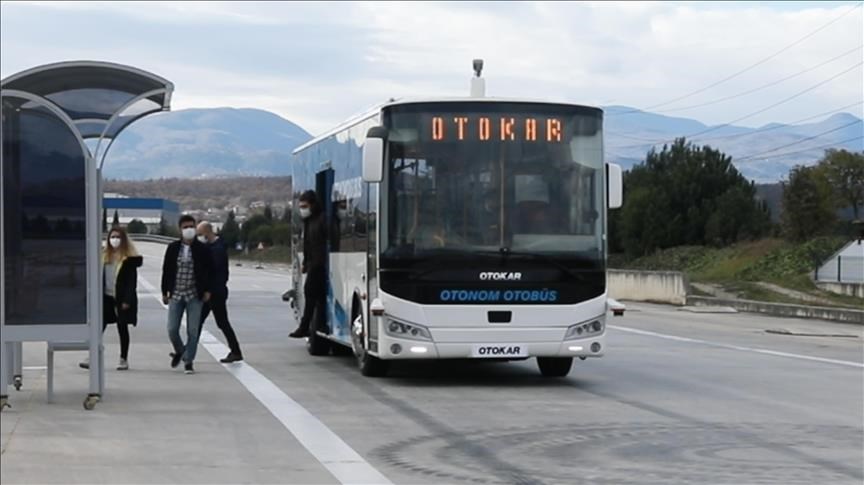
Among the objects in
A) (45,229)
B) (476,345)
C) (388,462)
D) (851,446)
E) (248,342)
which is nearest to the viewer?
(388,462)

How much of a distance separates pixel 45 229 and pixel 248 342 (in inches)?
445

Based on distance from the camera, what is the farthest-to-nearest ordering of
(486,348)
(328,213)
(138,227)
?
1. (138,227)
2. (328,213)
3. (486,348)

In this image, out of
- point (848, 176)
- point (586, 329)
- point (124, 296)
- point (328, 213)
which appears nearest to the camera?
point (586, 329)

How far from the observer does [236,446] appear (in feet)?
39.2

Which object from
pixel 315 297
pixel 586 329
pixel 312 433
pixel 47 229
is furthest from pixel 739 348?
pixel 47 229

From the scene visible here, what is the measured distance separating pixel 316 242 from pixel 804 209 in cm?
3766

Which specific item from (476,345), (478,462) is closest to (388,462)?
(478,462)

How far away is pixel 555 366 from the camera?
1828 cm

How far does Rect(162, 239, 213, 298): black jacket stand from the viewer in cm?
1809

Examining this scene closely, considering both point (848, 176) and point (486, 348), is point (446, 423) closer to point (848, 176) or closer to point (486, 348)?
point (486, 348)

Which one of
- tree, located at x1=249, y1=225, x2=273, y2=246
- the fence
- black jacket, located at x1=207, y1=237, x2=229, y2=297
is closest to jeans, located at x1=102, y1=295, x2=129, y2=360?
black jacket, located at x1=207, y1=237, x2=229, y2=297

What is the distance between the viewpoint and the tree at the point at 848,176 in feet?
206

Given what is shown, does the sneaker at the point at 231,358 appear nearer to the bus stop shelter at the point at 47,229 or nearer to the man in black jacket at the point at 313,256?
the man in black jacket at the point at 313,256

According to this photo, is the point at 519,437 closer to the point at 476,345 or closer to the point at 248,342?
the point at 476,345
